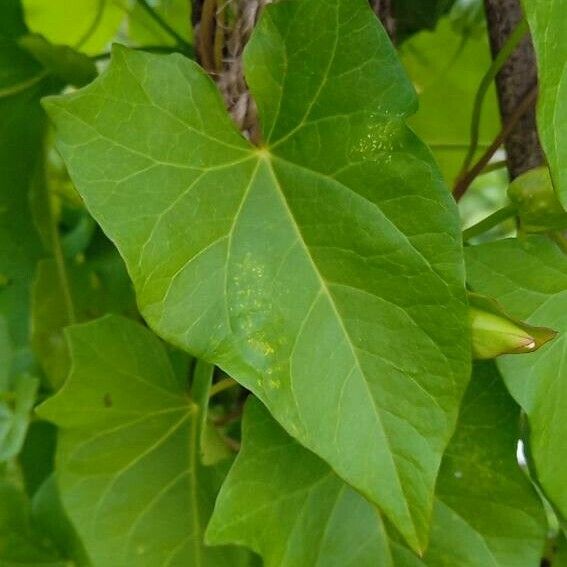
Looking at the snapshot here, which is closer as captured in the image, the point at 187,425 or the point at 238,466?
the point at 238,466

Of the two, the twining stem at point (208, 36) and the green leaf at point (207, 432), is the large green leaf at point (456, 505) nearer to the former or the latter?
the green leaf at point (207, 432)

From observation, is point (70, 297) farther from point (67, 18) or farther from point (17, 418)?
point (67, 18)

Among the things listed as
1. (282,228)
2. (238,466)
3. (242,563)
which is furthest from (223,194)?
(242,563)

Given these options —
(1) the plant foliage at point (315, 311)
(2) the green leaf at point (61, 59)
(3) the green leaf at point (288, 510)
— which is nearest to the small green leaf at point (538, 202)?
(1) the plant foliage at point (315, 311)

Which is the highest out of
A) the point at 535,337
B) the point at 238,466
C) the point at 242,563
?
the point at 535,337

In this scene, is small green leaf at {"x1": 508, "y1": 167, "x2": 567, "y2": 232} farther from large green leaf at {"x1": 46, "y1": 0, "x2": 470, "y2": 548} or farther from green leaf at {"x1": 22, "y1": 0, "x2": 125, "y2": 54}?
green leaf at {"x1": 22, "y1": 0, "x2": 125, "y2": 54}

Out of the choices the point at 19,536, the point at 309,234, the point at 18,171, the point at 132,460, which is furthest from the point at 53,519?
the point at 309,234

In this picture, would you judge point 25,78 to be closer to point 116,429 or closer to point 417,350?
point 116,429

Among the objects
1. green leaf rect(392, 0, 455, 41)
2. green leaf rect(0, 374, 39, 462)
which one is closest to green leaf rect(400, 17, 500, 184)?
green leaf rect(392, 0, 455, 41)
